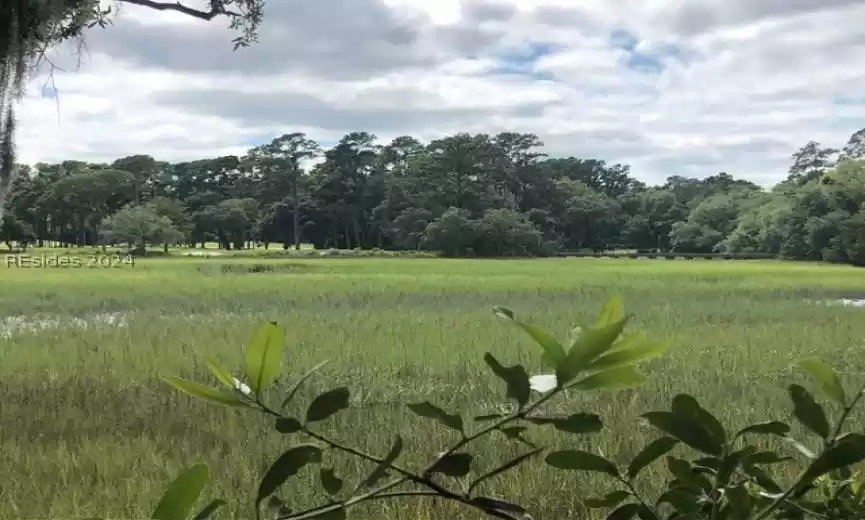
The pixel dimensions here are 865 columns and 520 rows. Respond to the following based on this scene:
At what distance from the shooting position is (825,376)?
49 centimetres

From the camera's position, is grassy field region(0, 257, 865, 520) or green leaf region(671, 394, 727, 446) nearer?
green leaf region(671, 394, 727, 446)

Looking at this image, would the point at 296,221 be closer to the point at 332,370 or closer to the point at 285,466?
the point at 332,370

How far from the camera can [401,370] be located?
6.94m

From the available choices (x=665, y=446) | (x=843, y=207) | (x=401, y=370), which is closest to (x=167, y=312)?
(x=401, y=370)

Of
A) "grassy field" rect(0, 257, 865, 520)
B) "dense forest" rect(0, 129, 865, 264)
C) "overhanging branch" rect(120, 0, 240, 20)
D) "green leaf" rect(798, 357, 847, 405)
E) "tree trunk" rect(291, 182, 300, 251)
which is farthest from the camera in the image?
"tree trunk" rect(291, 182, 300, 251)

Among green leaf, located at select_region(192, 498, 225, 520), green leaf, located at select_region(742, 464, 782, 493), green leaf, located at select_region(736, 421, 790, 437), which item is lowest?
green leaf, located at select_region(742, 464, 782, 493)

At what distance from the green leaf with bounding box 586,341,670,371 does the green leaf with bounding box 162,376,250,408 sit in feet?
0.59

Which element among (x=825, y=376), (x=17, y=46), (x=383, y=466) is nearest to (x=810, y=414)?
(x=825, y=376)

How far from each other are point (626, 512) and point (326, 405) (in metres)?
0.21

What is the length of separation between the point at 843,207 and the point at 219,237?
117 feet

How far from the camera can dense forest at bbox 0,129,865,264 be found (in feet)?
147

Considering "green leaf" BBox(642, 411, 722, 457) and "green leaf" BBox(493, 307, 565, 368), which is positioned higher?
"green leaf" BBox(493, 307, 565, 368)

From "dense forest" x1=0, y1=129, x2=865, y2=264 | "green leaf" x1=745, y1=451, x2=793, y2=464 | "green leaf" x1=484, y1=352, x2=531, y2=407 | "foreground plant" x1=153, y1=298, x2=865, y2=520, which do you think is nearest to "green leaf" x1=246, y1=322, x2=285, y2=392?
"foreground plant" x1=153, y1=298, x2=865, y2=520

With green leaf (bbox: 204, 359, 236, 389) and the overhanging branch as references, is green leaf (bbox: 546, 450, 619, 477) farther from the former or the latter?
the overhanging branch
